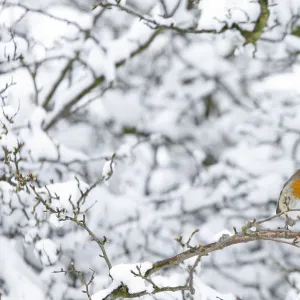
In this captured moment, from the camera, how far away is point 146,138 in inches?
255

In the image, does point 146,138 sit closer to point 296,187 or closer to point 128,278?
point 296,187

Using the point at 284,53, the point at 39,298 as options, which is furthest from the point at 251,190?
the point at 39,298

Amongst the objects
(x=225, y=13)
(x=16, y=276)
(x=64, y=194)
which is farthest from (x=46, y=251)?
(x=225, y=13)

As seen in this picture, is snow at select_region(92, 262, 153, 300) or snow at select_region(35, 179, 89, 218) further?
snow at select_region(35, 179, 89, 218)

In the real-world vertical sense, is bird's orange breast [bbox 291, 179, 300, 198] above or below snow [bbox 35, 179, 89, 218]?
above

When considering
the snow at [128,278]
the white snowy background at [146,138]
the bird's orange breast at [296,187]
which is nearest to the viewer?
the snow at [128,278]

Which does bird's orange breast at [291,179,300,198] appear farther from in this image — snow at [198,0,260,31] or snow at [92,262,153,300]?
snow at [198,0,260,31]

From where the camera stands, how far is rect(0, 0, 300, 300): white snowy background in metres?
4.50

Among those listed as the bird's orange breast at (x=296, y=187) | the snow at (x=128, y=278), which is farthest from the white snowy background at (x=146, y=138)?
the bird's orange breast at (x=296, y=187)

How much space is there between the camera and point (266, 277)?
7777 millimetres

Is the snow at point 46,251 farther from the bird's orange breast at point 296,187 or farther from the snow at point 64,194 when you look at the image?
the bird's orange breast at point 296,187

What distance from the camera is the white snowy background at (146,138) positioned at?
450 cm

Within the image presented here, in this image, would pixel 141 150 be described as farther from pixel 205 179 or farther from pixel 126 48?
pixel 126 48

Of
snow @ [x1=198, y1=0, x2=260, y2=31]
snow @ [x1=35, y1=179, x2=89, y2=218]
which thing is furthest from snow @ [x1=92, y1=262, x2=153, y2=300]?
snow @ [x1=198, y1=0, x2=260, y2=31]
